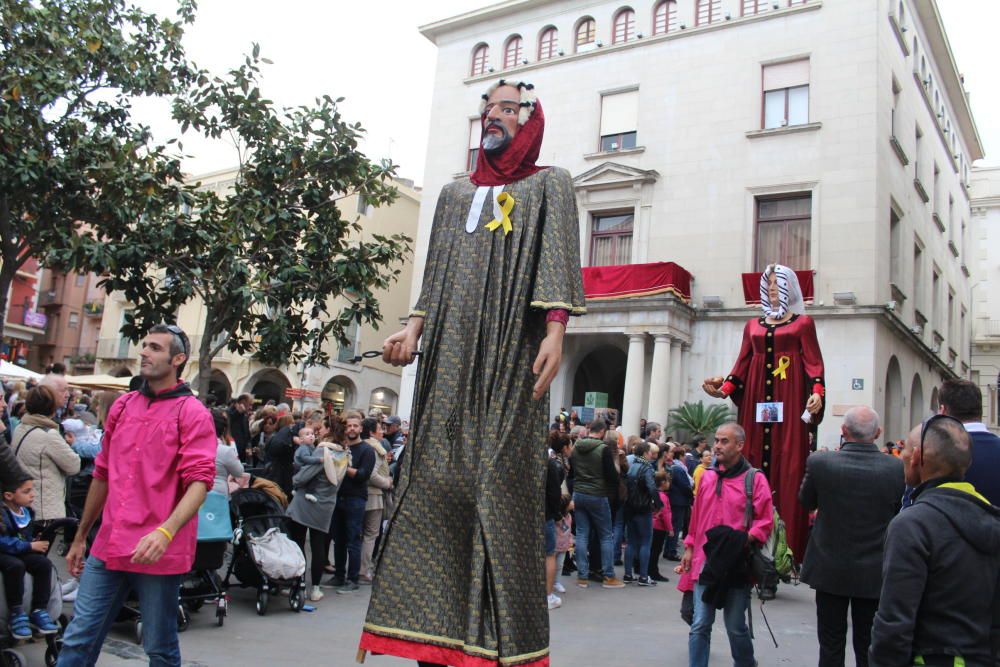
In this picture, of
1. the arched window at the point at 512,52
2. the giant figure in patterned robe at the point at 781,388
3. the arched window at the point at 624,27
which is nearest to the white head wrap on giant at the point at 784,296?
the giant figure in patterned robe at the point at 781,388

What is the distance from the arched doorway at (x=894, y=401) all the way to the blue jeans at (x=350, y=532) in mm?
17551

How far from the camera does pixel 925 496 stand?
2889 mm

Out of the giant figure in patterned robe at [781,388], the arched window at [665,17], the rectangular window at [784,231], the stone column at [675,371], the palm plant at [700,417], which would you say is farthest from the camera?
the arched window at [665,17]

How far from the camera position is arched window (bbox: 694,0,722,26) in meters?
22.8

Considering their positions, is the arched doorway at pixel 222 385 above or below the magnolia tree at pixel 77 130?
below

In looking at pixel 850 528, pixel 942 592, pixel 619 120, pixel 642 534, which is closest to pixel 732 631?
pixel 850 528

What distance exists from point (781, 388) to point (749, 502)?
70.2 inches

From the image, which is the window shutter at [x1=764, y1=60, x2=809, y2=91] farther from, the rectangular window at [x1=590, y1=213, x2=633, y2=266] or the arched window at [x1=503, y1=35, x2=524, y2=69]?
the arched window at [x1=503, y1=35, x2=524, y2=69]

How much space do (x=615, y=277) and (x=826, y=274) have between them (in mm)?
5210

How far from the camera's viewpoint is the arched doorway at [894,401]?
22.0 meters

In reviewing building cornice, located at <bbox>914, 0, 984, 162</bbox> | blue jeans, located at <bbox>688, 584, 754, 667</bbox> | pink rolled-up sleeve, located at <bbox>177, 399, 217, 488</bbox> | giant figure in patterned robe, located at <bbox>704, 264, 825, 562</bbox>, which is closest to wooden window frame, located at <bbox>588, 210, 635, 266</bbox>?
building cornice, located at <bbox>914, 0, 984, 162</bbox>

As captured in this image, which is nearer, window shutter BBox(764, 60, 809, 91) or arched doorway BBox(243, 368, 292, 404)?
window shutter BBox(764, 60, 809, 91)

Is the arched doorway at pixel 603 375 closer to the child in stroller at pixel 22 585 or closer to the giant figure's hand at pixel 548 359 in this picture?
the child in stroller at pixel 22 585

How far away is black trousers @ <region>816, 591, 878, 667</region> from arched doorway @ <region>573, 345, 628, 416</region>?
21044mm
